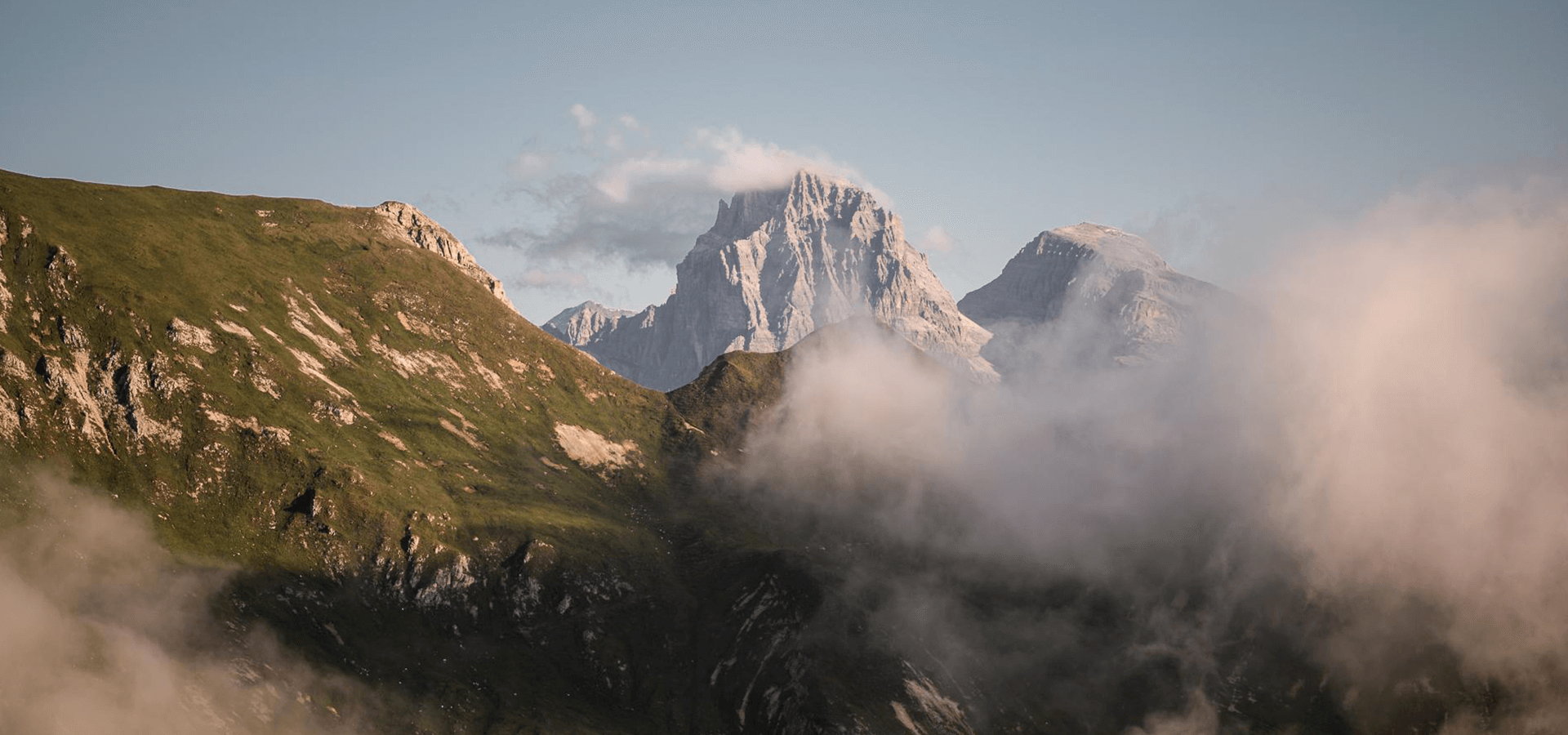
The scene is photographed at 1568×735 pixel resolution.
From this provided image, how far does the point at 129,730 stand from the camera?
156 metres

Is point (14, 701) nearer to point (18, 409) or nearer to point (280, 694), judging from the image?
point (280, 694)

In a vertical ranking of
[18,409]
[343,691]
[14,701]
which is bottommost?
[343,691]

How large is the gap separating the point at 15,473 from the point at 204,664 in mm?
52456

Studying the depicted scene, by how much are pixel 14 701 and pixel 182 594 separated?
145 feet

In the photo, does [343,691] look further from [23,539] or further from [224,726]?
[23,539]

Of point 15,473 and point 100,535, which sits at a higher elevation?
point 15,473

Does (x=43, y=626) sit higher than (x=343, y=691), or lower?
higher

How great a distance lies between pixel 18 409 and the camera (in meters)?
195

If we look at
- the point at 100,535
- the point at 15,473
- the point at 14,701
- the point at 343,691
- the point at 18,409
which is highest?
the point at 18,409

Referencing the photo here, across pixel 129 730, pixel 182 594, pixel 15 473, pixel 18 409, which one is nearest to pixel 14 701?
pixel 129 730

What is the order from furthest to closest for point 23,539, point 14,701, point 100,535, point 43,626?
point 100,535 → point 23,539 → point 43,626 → point 14,701

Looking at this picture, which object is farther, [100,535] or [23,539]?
[100,535]

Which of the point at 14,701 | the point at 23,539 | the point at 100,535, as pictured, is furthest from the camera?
the point at 100,535

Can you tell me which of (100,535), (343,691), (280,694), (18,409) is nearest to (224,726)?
(280,694)
